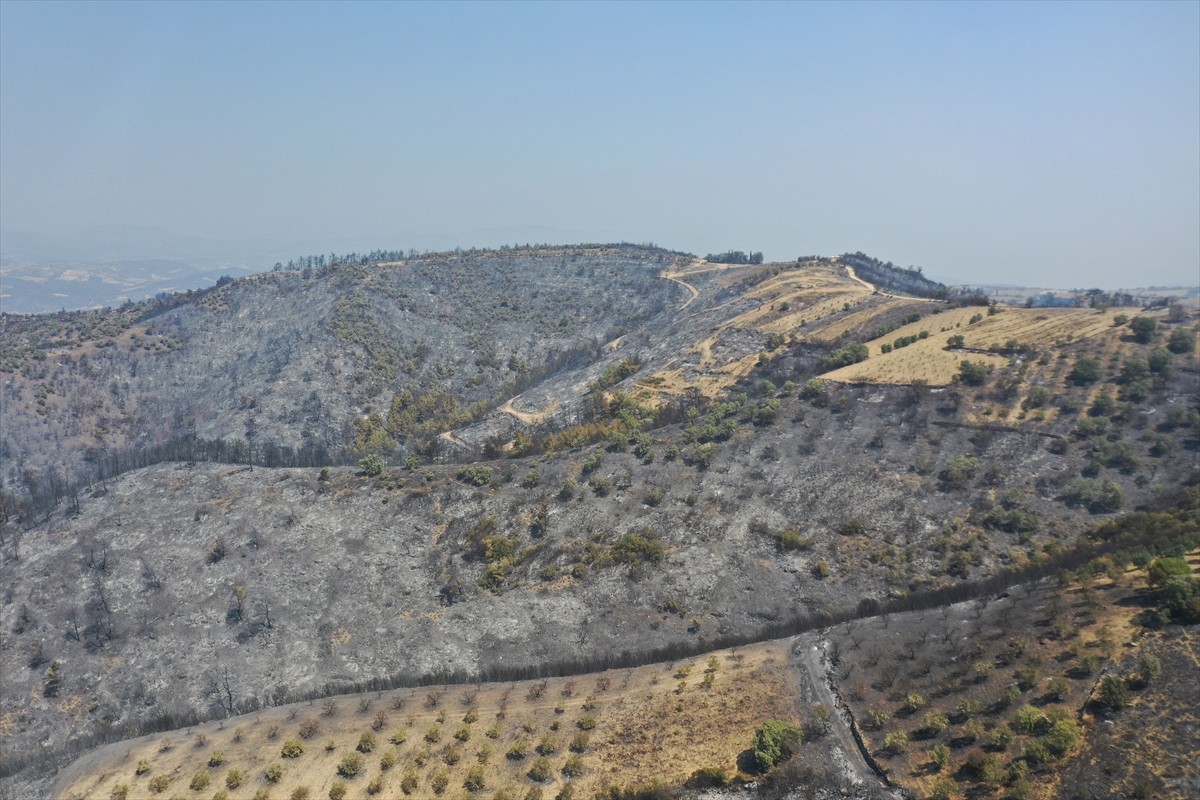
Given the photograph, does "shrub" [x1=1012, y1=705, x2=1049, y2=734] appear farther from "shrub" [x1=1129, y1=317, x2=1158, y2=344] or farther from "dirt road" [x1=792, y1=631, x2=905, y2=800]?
"shrub" [x1=1129, y1=317, x2=1158, y2=344]

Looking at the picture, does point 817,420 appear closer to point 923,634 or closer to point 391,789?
point 923,634

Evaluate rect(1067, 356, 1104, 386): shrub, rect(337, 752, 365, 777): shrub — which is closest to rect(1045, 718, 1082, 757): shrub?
rect(337, 752, 365, 777): shrub

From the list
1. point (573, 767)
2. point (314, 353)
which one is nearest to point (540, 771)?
point (573, 767)

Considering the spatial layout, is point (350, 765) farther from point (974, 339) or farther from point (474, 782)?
point (974, 339)

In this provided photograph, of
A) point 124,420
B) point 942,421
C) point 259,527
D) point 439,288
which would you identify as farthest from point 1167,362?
point 124,420

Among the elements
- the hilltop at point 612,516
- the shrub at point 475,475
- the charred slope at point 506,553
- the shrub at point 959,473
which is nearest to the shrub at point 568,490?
the charred slope at point 506,553

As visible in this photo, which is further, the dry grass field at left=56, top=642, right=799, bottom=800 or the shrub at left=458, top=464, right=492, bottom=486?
the shrub at left=458, top=464, right=492, bottom=486

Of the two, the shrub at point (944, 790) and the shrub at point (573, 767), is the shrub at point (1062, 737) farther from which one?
the shrub at point (573, 767)
